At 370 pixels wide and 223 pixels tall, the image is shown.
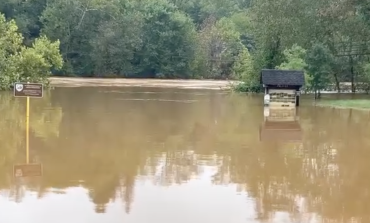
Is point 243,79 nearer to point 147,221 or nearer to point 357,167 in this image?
point 357,167

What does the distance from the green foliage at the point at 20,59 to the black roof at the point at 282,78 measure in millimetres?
15399

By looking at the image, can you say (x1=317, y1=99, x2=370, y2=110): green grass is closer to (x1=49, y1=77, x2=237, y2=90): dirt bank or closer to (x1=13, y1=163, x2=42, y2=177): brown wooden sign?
(x1=49, y1=77, x2=237, y2=90): dirt bank

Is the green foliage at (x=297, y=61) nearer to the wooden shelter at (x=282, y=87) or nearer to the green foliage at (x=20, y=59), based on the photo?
the wooden shelter at (x=282, y=87)

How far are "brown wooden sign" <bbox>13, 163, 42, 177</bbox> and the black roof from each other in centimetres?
1864

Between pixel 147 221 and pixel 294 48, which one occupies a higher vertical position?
pixel 294 48

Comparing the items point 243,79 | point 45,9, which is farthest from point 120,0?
point 243,79

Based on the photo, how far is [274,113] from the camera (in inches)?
1027

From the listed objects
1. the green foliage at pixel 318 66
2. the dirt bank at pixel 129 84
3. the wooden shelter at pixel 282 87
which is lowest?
the dirt bank at pixel 129 84

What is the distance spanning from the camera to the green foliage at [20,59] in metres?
36.6

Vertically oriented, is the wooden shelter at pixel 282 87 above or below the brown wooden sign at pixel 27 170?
above

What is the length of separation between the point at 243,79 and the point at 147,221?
34.7 m

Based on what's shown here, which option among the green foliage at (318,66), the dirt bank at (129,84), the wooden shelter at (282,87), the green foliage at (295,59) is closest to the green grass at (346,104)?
the wooden shelter at (282,87)

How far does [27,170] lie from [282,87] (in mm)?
19588

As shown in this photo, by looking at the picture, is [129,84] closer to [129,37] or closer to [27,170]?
[129,37]
